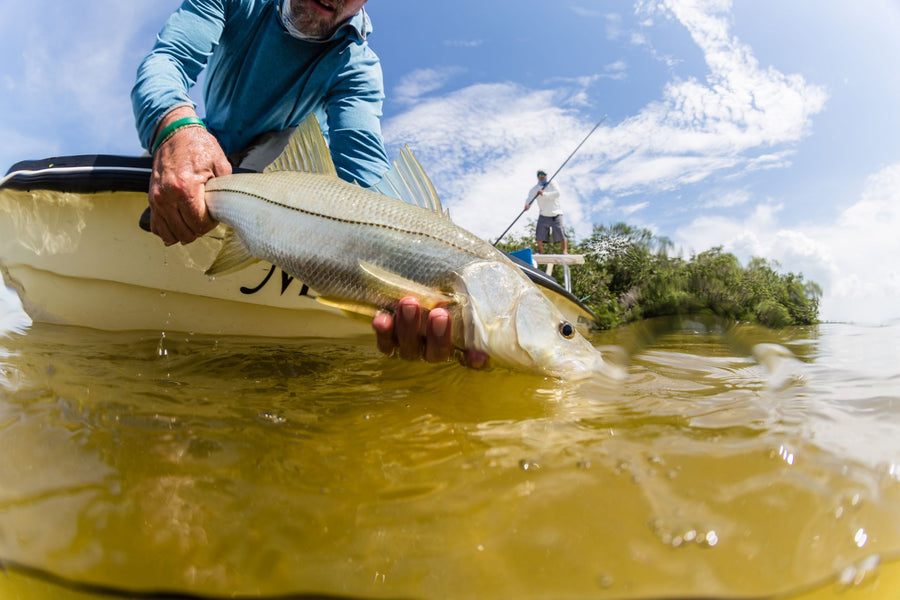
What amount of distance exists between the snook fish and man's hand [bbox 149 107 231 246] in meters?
0.41

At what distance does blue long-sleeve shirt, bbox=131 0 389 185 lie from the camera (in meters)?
3.81

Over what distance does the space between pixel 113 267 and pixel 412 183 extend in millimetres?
2331

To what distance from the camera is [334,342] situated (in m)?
3.75

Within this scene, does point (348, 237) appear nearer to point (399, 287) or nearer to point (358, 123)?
point (399, 287)

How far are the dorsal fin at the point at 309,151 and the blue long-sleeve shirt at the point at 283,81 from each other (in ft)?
4.16

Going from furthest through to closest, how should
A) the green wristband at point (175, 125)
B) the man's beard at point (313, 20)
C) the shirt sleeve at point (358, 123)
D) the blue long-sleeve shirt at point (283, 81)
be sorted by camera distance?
1. the shirt sleeve at point (358, 123)
2. the blue long-sleeve shirt at point (283, 81)
3. the man's beard at point (313, 20)
4. the green wristband at point (175, 125)

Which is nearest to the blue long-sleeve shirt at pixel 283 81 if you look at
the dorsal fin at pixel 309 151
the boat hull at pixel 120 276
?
the boat hull at pixel 120 276

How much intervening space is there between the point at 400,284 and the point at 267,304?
1.90m

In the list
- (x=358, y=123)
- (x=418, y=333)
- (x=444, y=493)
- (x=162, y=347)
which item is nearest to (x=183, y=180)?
(x=162, y=347)

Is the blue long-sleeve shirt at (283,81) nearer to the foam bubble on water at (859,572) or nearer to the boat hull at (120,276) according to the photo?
the boat hull at (120,276)

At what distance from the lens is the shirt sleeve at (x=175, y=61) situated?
2.78 metres

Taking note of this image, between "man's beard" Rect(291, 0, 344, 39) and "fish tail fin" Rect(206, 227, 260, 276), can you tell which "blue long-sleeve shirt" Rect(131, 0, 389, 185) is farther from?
"fish tail fin" Rect(206, 227, 260, 276)

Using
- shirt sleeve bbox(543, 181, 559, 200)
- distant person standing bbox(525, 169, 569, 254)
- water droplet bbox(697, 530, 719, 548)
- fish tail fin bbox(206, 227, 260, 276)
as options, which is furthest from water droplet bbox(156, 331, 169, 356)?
shirt sleeve bbox(543, 181, 559, 200)

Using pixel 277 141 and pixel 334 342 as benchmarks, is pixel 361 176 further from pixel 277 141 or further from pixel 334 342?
pixel 334 342
